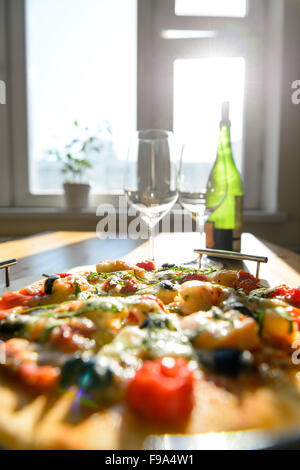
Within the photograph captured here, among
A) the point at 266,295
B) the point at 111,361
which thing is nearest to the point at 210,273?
the point at 266,295

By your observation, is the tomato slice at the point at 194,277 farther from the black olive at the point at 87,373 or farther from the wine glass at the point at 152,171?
the black olive at the point at 87,373

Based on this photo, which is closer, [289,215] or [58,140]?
[289,215]

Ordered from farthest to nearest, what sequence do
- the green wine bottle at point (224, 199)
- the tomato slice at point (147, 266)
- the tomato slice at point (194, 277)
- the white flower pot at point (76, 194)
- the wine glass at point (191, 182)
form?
the white flower pot at point (76, 194)
the green wine bottle at point (224, 199)
the wine glass at point (191, 182)
the tomato slice at point (147, 266)
the tomato slice at point (194, 277)

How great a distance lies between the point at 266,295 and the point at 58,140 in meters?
2.37

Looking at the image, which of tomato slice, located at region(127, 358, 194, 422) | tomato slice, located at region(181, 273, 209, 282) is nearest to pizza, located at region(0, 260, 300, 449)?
tomato slice, located at region(127, 358, 194, 422)

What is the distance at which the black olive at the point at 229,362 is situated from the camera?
349 mm

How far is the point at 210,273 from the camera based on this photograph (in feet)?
2.39

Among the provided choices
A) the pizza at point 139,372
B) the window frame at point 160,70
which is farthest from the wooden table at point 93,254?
the window frame at point 160,70

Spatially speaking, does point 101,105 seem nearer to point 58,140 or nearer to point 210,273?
point 58,140

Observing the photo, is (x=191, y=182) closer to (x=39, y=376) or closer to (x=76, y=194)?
(x=39, y=376)

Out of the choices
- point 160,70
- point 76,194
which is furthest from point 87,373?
point 160,70

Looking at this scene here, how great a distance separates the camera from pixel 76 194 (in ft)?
8.00

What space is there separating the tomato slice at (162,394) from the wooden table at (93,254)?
46cm

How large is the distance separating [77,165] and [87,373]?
2309mm
